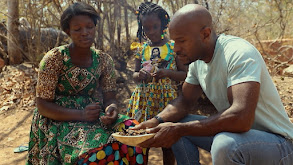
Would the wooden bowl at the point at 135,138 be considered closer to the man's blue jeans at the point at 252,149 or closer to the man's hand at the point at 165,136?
the man's hand at the point at 165,136

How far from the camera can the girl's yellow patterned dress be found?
2781 mm

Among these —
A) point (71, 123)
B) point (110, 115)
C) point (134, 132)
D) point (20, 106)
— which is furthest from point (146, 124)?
point (20, 106)

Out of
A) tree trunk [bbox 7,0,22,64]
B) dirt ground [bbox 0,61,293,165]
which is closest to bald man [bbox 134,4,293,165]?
dirt ground [bbox 0,61,293,165]

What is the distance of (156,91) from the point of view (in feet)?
9.19

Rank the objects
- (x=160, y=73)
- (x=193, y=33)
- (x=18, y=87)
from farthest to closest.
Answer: (x=18, y=87) → (x=160, y=73) → (x=193, y=33)

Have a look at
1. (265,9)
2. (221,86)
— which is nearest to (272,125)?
(221,86)

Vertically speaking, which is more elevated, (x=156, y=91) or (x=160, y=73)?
(x=160, y=73)

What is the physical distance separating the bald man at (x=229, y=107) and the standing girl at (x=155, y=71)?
765 millimetres

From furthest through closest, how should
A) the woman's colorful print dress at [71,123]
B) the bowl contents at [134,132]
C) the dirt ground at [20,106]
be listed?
the dirt ground at [20,106] → the woman's colorful print dress at [71,123] → the bowl contents at [134,132]

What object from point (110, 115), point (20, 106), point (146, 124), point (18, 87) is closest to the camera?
point (146, 124)

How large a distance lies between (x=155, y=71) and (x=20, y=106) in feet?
10.7

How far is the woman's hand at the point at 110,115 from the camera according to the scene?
2033 mm

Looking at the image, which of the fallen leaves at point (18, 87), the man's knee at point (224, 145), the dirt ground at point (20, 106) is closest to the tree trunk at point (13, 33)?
the fallen leaves at point (18, 87)

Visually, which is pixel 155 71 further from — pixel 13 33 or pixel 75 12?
pixel 13 33
